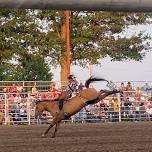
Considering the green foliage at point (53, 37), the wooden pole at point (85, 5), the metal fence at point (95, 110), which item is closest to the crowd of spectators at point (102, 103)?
the metal fence at point (95, 110)

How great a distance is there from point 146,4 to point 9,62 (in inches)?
1347

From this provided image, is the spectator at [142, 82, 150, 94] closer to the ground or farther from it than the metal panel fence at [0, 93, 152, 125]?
farther from it

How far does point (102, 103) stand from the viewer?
26438 millimetres

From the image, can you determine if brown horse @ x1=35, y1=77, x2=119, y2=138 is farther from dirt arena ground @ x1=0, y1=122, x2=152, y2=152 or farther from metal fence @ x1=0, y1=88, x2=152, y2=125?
metal fence @ x1=0, y1=88, x2=152, y2=125

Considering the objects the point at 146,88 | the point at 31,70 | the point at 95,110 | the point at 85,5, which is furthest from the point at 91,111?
the point at 85,5

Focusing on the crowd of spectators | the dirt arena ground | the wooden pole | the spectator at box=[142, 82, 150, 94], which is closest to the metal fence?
the crowd of spectators

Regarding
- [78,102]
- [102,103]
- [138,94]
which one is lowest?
[78,102]

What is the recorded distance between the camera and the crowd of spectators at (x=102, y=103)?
1000 inches

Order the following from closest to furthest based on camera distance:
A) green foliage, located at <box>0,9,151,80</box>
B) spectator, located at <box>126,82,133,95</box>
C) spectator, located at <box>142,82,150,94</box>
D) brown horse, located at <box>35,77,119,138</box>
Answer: brown horse, located at <box>35,77,119,138</box>, spectator, located at <box>142,82,150,94</box>, spectator, located at <box>126,82,133,95</box>, green foliage, located at <box>0,9,151,80</box>

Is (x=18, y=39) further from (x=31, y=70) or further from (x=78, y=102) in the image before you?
(x=78, y=102)

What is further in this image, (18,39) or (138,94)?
(18,39)

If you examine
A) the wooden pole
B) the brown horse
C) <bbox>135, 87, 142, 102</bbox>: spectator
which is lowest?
the wooden pole

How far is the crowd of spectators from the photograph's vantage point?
2541 centimetres

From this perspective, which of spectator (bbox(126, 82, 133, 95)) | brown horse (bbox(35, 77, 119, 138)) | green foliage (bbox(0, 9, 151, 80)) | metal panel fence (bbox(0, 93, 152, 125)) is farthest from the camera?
green foliage (bbox(0, 9, 151, 80))
